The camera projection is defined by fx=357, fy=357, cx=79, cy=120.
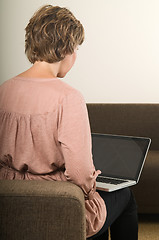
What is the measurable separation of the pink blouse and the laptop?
0.72 m

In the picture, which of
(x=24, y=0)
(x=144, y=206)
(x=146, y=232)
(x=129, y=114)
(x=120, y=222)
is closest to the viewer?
(x=120, y=222)

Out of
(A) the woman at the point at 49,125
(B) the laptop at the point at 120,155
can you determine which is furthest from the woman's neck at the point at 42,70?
(B) the laptop at the point at 120,155

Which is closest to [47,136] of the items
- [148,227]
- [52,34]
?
[52,34]

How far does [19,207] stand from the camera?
865 millimetres

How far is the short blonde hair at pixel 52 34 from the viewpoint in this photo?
117 centimetres

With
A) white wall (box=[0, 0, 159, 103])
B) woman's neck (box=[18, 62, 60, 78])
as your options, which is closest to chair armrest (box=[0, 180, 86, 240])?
woman's neck (box=[18, 62, 60, 78])

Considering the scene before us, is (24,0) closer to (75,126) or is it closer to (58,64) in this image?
(58,64)

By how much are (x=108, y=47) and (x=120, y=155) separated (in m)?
1.48

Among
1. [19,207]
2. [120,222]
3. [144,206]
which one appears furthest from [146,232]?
[19,207]

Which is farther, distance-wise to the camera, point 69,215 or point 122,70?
point 122,70

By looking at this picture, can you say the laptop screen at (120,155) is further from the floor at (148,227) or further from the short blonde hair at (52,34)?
the short blonde hair at (52,34)

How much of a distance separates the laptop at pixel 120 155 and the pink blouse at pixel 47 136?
0.72 metres

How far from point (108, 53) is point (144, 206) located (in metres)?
1.46

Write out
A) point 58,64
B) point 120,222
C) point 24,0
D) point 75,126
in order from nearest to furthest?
point 75,126, point 58,64, point 120,222, point 24,0
